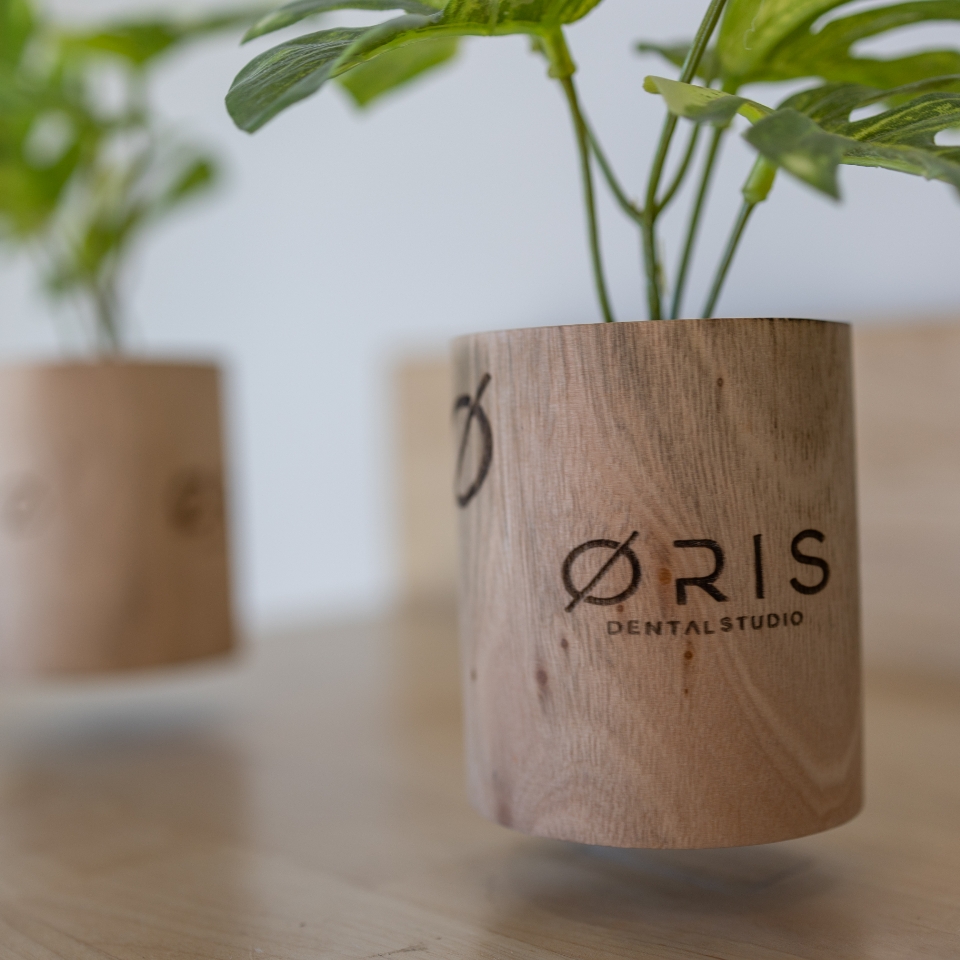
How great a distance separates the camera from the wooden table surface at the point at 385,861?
0.47m

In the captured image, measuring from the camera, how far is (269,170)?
1.57 m

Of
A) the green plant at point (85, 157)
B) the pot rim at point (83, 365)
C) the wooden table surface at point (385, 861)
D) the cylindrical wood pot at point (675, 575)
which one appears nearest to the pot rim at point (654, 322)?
the cylindrical wood pot at point (675, 575)

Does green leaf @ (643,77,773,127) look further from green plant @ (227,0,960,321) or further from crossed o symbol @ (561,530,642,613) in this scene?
crossed o symbol @ (561,530,642,613)

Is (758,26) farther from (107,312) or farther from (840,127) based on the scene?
(107,312)

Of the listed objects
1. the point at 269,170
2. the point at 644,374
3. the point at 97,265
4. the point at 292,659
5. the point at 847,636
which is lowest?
the point at 292,659

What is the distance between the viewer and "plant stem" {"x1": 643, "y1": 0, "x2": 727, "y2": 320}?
442 millimetres

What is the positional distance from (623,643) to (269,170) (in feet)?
4.18

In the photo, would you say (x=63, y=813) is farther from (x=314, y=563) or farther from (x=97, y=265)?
(x=314, y=563)

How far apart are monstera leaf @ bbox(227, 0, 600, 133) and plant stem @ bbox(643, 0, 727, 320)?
0.16ft

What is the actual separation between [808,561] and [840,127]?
0.18 meters

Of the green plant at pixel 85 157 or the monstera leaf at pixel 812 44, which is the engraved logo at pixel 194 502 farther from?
the monstera leaf at pixel 812 44

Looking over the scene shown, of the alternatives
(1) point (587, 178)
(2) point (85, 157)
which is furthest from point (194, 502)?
(1) point (587, 178)

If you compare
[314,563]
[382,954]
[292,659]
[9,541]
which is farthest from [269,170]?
[382,954]

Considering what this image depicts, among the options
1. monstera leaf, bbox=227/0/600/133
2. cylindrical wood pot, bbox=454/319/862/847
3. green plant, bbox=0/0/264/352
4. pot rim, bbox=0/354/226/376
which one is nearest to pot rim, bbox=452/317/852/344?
cylindrical wood pot, bbox=454/319/862/847
